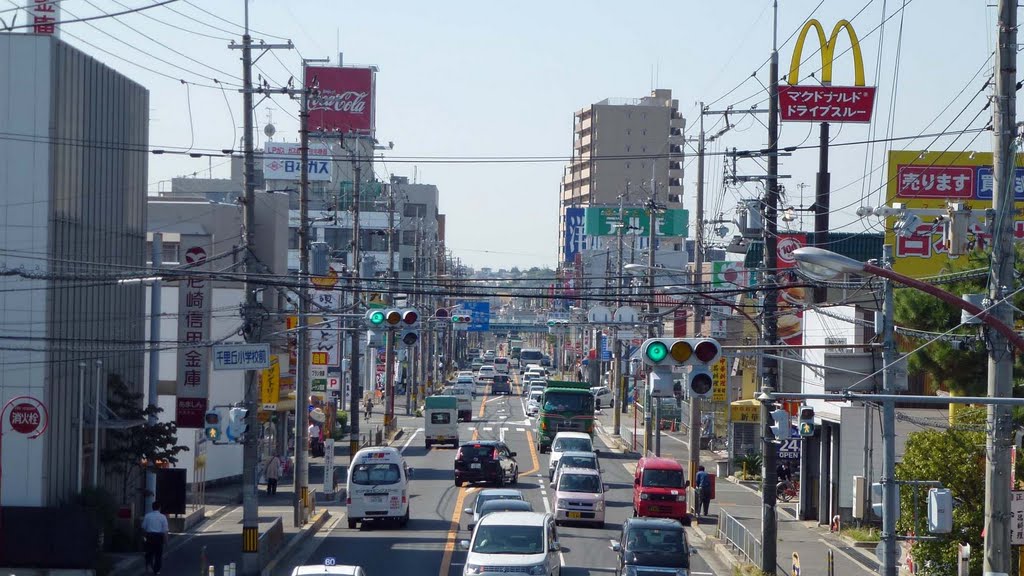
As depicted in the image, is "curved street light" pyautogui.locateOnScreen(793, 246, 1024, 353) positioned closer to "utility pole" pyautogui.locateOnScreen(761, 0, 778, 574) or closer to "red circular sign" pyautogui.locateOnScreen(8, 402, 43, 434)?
"utility pole" pyautogui.locateOnScreen(761, 0, 778, 574)

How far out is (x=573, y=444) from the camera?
50.8 metres

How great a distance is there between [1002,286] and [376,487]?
21.9 metres

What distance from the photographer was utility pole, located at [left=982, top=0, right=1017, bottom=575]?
17.1 meters

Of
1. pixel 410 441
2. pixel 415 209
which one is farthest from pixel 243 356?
pixel 415 209

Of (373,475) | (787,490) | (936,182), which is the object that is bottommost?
(787,490)

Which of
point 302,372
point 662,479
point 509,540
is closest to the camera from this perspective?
point 509,540

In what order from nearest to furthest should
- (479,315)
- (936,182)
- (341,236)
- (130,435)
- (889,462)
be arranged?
(889,462)
(130,435)
(936,182)
(479,315)
(341,236)

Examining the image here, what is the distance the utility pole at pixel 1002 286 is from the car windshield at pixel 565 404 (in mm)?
43063

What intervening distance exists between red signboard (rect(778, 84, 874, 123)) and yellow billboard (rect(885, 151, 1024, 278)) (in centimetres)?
280

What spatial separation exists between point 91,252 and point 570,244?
110m

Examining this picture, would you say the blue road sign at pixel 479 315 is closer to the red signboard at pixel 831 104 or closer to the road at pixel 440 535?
the road at pixel 440 535

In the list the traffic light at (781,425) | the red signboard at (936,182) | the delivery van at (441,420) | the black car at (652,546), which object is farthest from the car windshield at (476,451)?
the black car at (652,546)

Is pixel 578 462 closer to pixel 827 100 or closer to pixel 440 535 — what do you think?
pixel 440 535

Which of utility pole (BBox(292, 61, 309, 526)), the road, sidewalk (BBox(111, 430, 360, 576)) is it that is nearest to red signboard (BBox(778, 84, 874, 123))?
the road
